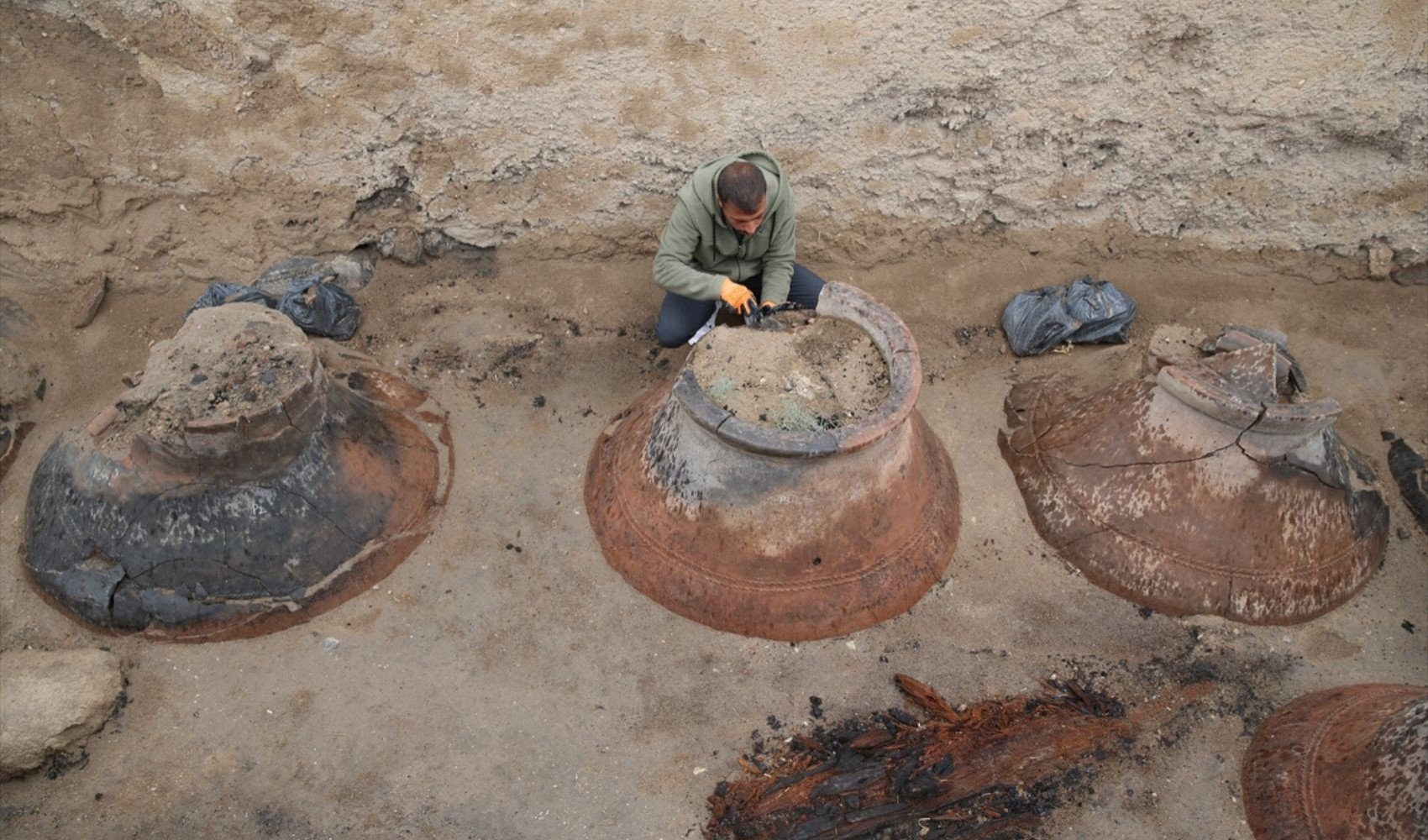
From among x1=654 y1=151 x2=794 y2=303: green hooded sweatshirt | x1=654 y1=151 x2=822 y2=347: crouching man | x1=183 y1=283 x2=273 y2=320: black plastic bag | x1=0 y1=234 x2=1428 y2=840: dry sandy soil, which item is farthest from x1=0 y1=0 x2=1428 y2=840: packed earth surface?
x1=654 y1=151 x2=794 y2=303: green hooded sweatshirt

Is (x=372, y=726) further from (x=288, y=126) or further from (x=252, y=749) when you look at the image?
(x=288, y=126)

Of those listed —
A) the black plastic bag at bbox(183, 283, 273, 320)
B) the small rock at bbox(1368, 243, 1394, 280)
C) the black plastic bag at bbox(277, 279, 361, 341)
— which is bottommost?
the small rock at bbox(1368, 243, 1394, 280)

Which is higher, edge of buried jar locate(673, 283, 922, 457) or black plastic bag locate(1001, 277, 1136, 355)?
edge of buried jar locate(673, 283, 922, 457)

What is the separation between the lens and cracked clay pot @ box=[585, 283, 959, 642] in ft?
10.7

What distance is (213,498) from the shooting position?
3.40 meters

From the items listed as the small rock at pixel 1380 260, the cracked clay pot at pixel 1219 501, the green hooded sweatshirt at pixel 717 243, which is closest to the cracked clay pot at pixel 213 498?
the green hooded sweatshirt at pixel 717 243

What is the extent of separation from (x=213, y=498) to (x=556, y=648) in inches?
51.6

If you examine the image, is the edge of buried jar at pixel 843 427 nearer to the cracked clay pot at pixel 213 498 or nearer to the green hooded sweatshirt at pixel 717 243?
the green hooded sweatshirt at pixel 717 243

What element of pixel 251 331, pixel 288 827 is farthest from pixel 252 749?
pixel 251 331

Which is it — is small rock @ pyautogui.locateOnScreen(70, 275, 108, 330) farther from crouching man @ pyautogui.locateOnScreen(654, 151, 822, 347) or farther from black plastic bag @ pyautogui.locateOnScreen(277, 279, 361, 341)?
crouching man @ pyautogui.locateOnScreen(654, 151, 822, 347)

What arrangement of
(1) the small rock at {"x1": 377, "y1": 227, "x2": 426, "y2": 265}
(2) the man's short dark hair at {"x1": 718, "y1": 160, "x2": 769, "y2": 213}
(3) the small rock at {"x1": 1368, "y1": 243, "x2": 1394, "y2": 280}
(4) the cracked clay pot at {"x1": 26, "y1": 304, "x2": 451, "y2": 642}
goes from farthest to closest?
1. (3) the small rock at {"x1": 1368, "y1": 243, "x2": 1394, "y2": 280}
2. (1) the small rock at {"x1": 377, "y1": 227, "x2": 426, "y2": 265}
3. (2) the man's short dark hair at {"x1": 718, "y1": 160, "x2": 769, "y2": 213}
4. (4) the cracked clay pot at {"x1": 26, "y1": 304, "x2": 451, "y2": 642}

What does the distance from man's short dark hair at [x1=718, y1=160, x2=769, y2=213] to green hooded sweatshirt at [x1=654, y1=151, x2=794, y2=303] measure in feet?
Answer: 0.45

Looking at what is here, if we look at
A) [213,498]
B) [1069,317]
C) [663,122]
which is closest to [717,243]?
[663,122]

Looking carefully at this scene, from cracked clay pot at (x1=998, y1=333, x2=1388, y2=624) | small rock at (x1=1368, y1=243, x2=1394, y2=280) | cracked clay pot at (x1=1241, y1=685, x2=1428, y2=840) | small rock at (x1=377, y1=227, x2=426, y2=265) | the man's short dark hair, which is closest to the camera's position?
cracked clay pot at (x1=1241, y1=685, x2=1428, y2=840)
